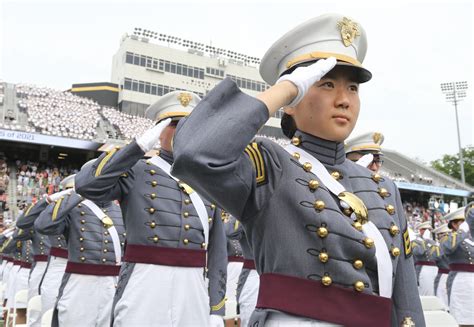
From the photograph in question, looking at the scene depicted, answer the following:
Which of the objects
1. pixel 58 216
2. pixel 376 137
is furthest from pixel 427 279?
pixel 58 216

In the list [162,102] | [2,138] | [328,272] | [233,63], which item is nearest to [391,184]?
[328,272]

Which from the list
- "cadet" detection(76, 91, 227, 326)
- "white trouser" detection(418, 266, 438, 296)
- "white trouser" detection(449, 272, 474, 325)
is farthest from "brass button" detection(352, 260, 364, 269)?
"white trouser" detection(418, 266, 438, 296)

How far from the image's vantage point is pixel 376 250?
1935 mm

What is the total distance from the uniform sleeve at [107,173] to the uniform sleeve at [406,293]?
198 centimetres

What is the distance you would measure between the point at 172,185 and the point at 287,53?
6.47 ft

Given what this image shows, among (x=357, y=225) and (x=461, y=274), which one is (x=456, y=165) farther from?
(x=357, y=225)

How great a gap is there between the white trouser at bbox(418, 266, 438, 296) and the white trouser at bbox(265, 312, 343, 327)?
1135 centimetres

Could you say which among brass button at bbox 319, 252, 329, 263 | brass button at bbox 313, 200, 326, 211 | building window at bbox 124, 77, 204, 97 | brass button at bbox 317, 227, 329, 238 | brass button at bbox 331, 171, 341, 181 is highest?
building window at bbox 124, 77, 204, 97

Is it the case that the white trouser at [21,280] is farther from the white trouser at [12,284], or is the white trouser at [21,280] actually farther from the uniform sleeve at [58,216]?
the uniform sleeve at [58,216]

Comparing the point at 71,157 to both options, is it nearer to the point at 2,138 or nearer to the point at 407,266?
the point at 2,138

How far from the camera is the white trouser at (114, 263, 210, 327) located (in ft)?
11.5

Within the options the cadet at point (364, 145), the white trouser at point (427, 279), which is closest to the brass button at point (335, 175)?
the cadet at point (364, 145)

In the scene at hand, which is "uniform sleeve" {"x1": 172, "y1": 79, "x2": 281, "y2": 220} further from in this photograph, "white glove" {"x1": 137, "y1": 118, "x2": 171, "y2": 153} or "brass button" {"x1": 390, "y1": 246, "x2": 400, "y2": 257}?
"white glove" {"x1": 137, "y1": 118, "x2": 171, "y2": 153}

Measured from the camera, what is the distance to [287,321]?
182cm
